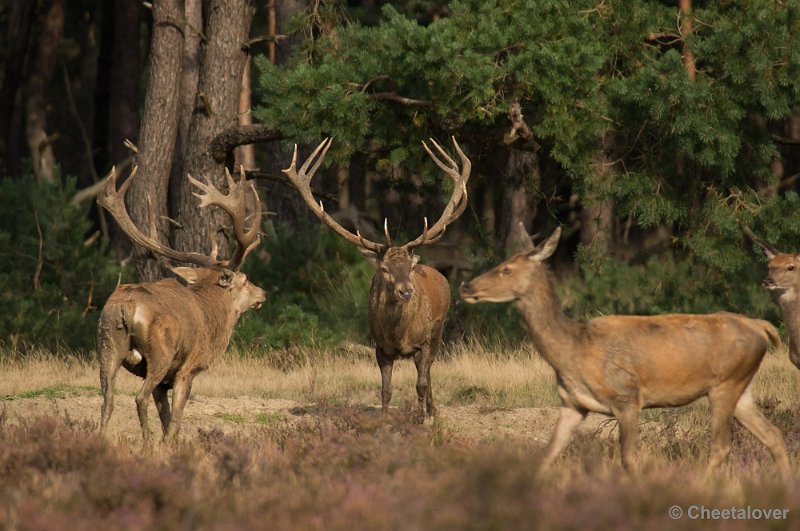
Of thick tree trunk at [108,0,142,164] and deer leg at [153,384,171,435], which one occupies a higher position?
thick tree trunk at [108,0,142,164]

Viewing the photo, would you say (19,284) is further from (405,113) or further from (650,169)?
(650,169)

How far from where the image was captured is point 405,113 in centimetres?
1488

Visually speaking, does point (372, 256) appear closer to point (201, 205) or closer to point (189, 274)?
point (201, 205)

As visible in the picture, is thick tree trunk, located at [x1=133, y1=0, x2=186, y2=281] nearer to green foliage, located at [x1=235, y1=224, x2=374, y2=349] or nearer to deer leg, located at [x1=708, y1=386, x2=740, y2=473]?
green foliage, located at [x1=235, y1=224, x2=374, y2=349]

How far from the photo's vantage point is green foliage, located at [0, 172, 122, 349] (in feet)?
57.3

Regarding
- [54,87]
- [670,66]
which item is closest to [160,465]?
[670,66]

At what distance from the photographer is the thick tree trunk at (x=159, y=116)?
1619 cm

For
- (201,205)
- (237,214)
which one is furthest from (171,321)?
(237,214)

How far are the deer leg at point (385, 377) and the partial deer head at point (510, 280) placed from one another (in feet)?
11.1

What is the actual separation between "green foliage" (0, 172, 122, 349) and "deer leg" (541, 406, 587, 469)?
10259 millimetres

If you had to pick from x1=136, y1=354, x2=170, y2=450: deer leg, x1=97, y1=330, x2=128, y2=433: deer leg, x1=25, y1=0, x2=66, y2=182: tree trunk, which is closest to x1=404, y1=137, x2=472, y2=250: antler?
x1=136, y1=354, x2=170, y2=450: deer leg

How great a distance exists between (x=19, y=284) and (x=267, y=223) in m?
3.64

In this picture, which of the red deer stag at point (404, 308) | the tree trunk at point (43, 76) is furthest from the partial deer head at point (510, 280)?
the tree trunk at point (43, 76)

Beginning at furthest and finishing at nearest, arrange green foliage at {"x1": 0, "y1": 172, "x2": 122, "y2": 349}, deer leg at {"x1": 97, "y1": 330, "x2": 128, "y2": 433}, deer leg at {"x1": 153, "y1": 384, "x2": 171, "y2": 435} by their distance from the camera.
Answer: green foliage at {"x1": 0, "y1": 172, "x2": 122, "y2": 349} → deer leg at {"x1": 153, "y1": 384, "x2": 171, "y2": 435} → deer leg at {"x1": 97, "y1": 330, "x2": 128, "y2": 433}
